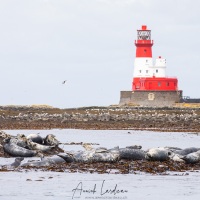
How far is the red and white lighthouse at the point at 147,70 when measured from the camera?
66250mm

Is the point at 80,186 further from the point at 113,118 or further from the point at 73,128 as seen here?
the point at 113,118

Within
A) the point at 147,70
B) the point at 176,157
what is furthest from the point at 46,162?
the point at 147,70

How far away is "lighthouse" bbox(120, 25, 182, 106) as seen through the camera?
6631cm

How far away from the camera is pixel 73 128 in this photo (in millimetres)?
42188

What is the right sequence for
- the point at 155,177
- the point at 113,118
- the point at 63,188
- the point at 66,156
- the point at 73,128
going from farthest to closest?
the point at 113,118 → the point at 73,128 → the point at 66,156 → the point at 155,177 → the point at 63,188

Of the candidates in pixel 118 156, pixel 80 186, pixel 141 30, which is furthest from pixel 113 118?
pixel 80 186

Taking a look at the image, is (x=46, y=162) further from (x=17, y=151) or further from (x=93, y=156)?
(x=17, y=151)

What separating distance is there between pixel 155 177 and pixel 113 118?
3059cm

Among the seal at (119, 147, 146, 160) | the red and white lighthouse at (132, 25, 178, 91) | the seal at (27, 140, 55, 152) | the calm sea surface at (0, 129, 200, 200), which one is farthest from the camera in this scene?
the red and white lighthouse at (132, 25, 178, 91)

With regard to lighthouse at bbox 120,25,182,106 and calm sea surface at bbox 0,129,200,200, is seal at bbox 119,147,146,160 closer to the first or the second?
calm sea surface at bbox 0,129,200,200

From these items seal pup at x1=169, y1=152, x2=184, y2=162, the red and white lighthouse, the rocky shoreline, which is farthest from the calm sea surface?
the red and white lighthouse

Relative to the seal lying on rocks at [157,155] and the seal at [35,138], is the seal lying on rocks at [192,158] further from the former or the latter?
the seal at [35,138]

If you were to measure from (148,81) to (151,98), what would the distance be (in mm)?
1385

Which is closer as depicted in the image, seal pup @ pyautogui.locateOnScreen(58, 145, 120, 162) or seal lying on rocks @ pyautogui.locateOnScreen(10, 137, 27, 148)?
seal pup @ pyautogui.locateOnScreen(58, 145, 120, 162)
